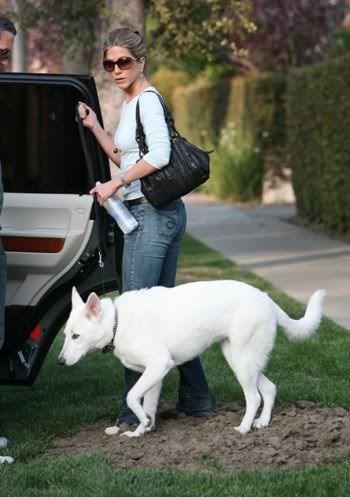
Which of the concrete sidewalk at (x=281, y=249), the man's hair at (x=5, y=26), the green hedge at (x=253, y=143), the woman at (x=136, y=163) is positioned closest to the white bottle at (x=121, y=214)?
the woman at (x=136, y=163)

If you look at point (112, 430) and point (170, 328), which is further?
point (112, 430)

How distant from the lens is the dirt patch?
19.1 ft

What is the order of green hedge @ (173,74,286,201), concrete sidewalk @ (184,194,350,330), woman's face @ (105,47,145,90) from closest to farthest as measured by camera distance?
woman's face @ (105,47,145,90), concrete sidewalk @ (184,194,350,330), green hedge @ (173,74,286,201)

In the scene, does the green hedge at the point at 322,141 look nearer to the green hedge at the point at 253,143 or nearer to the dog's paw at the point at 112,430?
the green hedge at the point at 253,143

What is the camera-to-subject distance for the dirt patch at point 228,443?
229 inches

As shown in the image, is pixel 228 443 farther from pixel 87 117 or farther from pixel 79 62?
pixel 79 62

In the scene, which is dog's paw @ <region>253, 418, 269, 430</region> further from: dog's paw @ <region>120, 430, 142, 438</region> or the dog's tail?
dog's paw @ <region>120, 430, 142, 438</region>

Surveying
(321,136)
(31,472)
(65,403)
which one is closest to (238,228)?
(321,136)

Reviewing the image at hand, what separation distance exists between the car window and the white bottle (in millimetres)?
352

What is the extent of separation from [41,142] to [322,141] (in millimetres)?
11344

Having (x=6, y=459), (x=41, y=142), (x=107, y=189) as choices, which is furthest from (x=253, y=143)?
(x=6, y=459)

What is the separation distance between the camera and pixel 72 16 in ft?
47.2

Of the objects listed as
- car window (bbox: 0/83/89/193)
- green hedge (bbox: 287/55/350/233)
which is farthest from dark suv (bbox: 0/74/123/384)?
green hedge (bbox: 287/55/350/233)

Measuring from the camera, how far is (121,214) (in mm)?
6219
